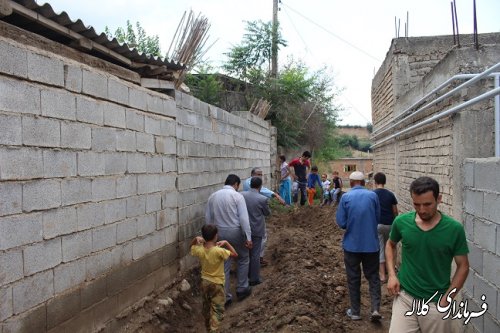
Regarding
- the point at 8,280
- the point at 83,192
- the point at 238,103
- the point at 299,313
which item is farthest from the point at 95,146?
the point at 238,103

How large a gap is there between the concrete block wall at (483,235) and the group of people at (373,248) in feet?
2.08

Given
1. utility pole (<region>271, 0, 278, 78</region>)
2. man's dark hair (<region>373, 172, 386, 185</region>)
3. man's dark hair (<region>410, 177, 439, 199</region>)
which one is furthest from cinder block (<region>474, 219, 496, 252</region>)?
utility pole (<region>271, 0, 278, 78</region>)

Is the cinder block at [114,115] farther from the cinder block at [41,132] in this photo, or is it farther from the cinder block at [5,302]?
the cinder block at [5,302]

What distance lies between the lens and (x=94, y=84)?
4336 millimetres

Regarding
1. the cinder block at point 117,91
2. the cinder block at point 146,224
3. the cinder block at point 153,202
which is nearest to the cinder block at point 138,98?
the cinder block at point 117,91

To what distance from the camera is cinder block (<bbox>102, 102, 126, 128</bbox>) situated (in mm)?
4543

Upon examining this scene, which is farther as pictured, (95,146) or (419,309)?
(95,146)

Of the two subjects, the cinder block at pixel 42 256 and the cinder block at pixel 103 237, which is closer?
the cinder block at pixel 42 256

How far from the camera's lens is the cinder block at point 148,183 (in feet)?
17.3

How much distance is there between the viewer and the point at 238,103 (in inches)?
709

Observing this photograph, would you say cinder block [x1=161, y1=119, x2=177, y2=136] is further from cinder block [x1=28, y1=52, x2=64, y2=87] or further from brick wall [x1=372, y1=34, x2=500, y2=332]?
brick wall [x1=372, y1=34, x2=500, y2=332]

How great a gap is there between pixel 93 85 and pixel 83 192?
1.00m

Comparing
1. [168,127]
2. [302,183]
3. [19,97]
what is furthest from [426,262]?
[302,183]

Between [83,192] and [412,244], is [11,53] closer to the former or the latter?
[83,192]
